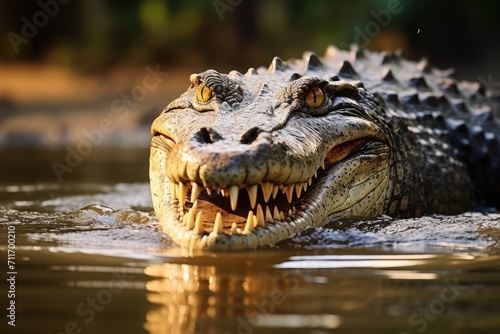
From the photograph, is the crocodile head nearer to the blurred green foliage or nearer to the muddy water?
the muddy water

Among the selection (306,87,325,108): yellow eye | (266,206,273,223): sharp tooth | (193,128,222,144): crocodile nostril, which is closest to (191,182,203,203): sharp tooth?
(193,128,222,144): crocodile nostril

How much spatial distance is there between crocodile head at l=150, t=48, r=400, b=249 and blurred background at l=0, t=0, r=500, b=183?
9843 mm

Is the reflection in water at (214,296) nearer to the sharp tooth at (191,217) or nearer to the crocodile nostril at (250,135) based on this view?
the sharp tooth at (191,217)

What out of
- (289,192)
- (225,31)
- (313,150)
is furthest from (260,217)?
(225,31)

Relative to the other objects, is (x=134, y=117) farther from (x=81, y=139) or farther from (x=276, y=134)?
(x=276, y=134)

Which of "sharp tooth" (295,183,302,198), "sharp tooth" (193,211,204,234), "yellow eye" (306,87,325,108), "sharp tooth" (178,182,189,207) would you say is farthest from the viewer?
"yellow eye" (306,87,325,108)

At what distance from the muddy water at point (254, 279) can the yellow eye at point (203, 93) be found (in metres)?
0.81

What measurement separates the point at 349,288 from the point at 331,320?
53 centimetres

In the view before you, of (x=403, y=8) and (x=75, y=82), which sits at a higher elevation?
(x=403, y=8)

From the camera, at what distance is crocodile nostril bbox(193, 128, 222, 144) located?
441cm

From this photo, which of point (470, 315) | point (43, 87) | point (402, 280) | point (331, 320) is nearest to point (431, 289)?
point (402, 280)

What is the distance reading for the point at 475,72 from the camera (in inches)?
736

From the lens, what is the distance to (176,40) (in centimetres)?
1914

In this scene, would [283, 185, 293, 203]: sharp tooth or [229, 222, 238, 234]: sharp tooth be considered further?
[283, 185, 293, 203]: sharp tooth
